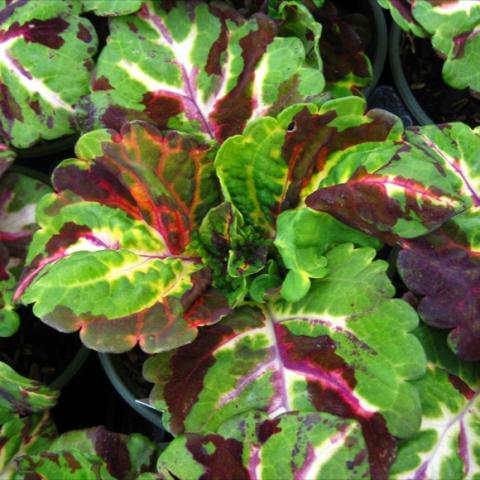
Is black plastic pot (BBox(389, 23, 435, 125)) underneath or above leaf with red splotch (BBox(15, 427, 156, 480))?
above

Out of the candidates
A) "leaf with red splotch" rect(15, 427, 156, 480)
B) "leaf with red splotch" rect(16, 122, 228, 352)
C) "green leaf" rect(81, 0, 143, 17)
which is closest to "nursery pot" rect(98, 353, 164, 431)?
"leaf with red splotch" rect(15, 427, 156, 480)

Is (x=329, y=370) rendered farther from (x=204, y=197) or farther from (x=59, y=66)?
A: (x=59, y=66)

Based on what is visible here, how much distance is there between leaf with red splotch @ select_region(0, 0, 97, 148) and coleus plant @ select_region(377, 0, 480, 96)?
401mm

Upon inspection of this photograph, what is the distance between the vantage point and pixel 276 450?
72 cm

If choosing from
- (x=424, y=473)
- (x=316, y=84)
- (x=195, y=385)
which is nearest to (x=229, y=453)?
(x=195, y=385)

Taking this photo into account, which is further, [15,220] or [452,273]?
[15,220]

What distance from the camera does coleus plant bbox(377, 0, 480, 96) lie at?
942mm

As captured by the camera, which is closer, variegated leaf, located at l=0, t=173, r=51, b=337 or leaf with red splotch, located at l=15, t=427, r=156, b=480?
leaf with red splotch, located at l=15, t=427, r=156, b=480

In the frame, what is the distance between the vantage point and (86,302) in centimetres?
74

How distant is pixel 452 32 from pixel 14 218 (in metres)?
0.60

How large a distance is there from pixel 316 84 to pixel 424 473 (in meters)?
0.43

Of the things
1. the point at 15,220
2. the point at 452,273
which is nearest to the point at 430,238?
the point at 452,273

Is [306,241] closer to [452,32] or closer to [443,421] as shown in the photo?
[443,421]

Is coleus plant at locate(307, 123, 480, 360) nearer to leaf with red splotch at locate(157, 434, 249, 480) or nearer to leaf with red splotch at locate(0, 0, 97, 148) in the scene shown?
leaf with red splotch at locate(157, 434, 249, 480)
